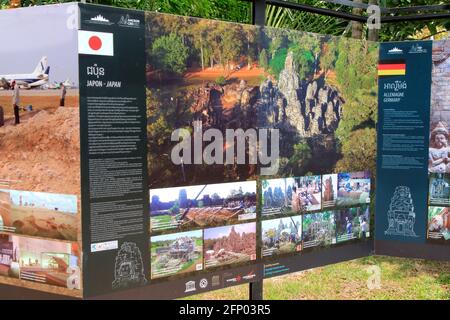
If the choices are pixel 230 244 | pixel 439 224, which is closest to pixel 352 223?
pixel 439 224

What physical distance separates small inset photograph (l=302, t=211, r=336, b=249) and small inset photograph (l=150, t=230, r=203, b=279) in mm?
1133

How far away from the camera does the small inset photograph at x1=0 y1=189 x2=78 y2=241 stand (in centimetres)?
373

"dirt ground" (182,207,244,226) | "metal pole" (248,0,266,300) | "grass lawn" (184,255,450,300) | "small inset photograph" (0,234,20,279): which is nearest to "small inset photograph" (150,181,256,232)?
"dirt ground" (182,207,244,226)

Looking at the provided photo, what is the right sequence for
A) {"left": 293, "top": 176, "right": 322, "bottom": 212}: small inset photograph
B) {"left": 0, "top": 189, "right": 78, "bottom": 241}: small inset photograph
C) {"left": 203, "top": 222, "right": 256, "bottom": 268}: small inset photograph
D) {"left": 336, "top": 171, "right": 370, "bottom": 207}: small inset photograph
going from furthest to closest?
{"left": 336, "top": 171, "right": 370, "bottom": 207}: small inset photograph, {"left": 293, "top": 176, "right": 322, "bottom": 212}: small inset photograph, {"left": 203, "top": 222, "right": 256, "bottom": 268}: small inset photograph, {"left": 0, "top": 189, "right": 78, "bottom": 241}: small inset photograph

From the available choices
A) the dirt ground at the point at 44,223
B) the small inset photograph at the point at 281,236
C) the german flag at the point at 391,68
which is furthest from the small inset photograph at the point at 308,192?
the dirt ground at the point at 44,223

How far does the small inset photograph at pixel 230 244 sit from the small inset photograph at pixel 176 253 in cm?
8

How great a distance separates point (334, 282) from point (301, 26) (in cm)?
387

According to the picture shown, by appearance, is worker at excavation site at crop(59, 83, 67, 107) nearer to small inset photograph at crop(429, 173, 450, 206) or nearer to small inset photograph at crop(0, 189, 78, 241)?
small inset photograph at crop(0, 189, 78, 241)

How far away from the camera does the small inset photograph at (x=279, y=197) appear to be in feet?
15.5

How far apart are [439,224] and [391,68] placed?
153 centimetres

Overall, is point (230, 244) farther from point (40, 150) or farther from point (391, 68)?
point (391, 68)

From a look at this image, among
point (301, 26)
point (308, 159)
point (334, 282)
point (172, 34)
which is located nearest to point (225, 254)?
point (308, 159)

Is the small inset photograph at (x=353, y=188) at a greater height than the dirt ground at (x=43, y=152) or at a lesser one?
lesser

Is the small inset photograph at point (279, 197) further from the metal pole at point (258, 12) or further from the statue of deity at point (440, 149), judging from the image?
the statue of deity at point (440, 149)
